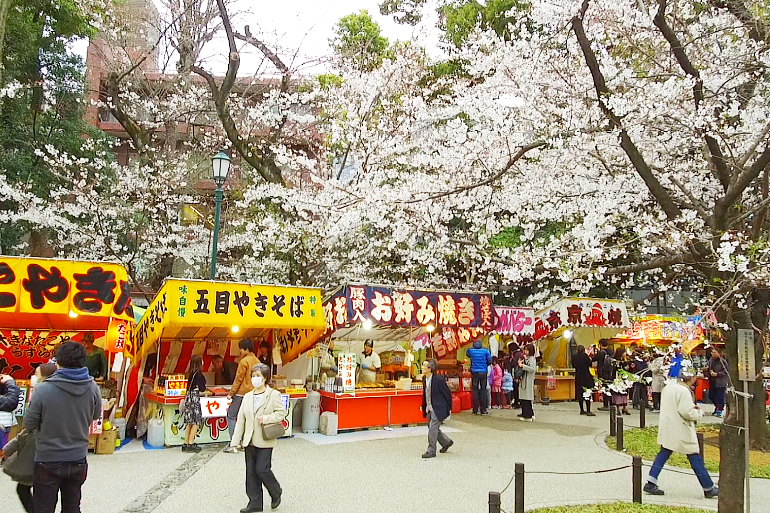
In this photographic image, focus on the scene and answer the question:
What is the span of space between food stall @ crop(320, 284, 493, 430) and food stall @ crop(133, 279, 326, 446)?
2.33ft

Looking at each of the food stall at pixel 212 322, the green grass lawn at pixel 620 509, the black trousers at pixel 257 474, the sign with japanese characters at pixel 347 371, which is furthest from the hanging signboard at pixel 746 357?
the sign with japanese characters at pixel 347 371

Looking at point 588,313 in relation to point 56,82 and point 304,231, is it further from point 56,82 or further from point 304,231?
point 56,82

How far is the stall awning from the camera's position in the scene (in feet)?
34.1

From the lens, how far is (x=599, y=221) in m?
11.1

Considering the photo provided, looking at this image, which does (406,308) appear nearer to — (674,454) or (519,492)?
(674,454)

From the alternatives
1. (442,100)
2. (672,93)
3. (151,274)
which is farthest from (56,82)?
(672,93)

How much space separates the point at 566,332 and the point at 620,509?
12.4 m

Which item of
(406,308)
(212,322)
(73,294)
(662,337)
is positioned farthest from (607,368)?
(73,294)

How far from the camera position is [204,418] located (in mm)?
10836

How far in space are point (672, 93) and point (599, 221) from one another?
284 cm

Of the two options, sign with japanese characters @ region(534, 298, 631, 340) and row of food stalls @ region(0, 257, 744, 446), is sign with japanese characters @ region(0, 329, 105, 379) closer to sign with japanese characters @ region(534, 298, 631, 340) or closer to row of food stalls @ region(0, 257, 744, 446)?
row of food stalls @ region(0, 257, 744, 446)

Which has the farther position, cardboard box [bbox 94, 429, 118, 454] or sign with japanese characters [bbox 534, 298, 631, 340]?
sign with japanese characters [bbox 534, 298, 631, 340]

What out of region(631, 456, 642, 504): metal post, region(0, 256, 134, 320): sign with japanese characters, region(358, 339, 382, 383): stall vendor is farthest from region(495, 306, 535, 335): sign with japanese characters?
region(0, 256, 134, 320): sign with japanese characters

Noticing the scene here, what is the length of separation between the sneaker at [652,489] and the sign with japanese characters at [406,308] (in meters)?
6.06
